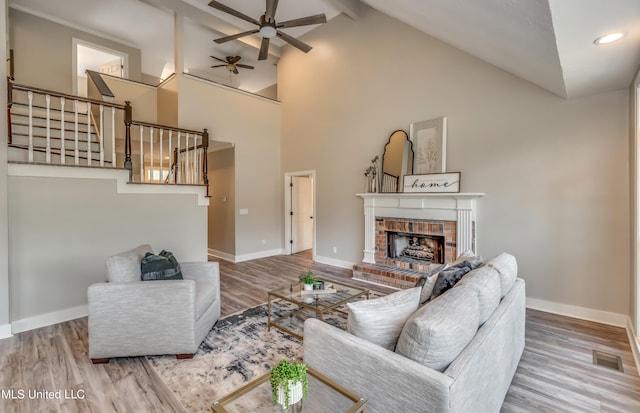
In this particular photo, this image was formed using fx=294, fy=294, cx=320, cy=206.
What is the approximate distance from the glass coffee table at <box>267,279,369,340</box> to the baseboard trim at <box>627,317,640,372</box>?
235 cm

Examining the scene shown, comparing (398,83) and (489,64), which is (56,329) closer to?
(398,83)

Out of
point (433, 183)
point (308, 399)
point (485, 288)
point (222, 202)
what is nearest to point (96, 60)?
point (222, 202)

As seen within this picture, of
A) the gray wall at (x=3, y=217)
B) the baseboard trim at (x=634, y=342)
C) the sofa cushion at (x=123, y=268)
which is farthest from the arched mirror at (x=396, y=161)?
the gray wall at (x=3, y=217)

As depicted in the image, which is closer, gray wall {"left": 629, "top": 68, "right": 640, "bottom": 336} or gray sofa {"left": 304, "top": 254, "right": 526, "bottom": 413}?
gray sofa {"left": 304, "top": 254, "right": 526, "bottom": 413}

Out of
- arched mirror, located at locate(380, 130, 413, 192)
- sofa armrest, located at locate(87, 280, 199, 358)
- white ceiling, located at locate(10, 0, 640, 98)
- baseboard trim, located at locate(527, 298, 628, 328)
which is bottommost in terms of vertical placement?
baseboard trim, located at locate(527, 298, 628, 328)

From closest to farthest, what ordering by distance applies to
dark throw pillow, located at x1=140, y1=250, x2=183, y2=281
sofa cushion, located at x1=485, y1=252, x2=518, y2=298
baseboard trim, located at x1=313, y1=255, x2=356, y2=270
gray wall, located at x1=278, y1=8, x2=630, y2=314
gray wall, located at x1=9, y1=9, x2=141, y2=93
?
1. sofa cushion, located at x1=485, y1=252, x2=518, y2=298
2. dark throw pillow, located at x1=140, y1=250, x2=183, y2=281
3. gray wall, located at x1=278, y1=8, x2=630, y2=314
4. gray wall, located at x1=9, y1=9, x2=141, y2=93
5. baseboard trim, located at x1=313, y1=255, x2=356, y2=270

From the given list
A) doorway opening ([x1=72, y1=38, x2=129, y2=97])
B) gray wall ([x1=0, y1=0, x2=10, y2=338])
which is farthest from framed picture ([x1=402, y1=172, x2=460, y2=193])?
doorway opening ([x1=72, y1=38, x2=129, y2=97])

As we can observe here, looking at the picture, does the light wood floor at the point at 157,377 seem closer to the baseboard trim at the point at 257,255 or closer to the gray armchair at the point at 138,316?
the gray armchair at the point at 138,316

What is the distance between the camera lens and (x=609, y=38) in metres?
2.04

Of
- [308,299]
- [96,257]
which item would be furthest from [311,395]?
[96,257]

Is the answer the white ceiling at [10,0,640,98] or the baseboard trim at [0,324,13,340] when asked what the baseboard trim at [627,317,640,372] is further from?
the baseboard trim at [0,324,13,340]

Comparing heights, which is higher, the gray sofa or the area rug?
the gray sofa

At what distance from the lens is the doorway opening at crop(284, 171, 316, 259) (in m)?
7.16

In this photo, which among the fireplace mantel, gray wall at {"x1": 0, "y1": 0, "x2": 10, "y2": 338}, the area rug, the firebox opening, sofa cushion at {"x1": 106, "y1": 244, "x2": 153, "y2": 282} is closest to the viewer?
the area rug
